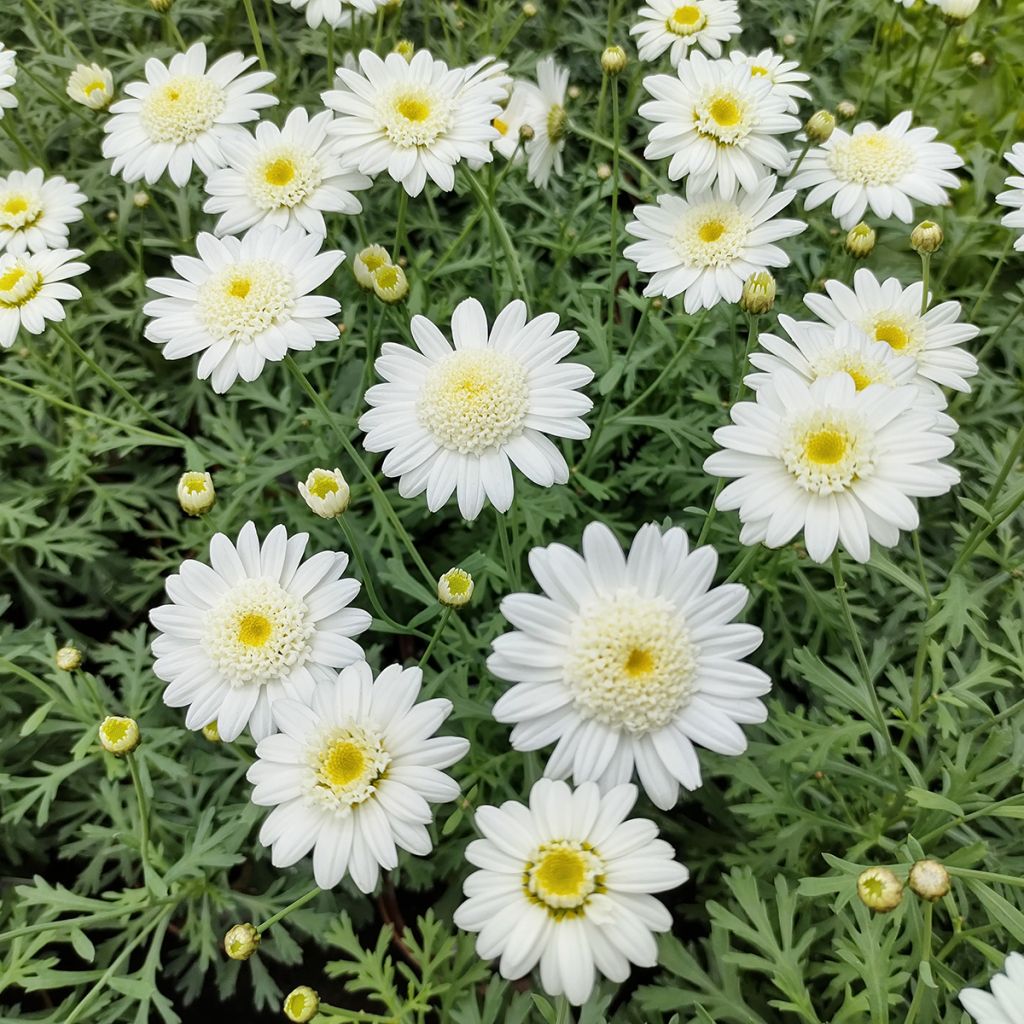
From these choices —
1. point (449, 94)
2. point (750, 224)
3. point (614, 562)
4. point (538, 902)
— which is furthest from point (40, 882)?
point (750, 224)

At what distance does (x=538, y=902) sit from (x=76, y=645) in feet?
5.37

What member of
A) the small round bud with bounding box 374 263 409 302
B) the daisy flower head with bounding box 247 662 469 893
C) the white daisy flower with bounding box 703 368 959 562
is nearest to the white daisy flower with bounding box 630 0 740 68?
the small round bud with bounding box 374 263 409 302

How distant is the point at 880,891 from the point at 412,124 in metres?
1.63

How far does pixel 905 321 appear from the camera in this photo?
1.60 m

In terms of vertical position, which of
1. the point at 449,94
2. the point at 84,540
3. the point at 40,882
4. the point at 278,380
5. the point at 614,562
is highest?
the point at 449,94

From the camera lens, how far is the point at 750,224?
1.63 metres

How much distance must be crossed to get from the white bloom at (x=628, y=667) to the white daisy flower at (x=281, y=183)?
1032 millimetres

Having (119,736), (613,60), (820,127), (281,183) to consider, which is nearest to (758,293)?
(820,127)

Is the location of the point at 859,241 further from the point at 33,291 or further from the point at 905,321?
the point at 33,291

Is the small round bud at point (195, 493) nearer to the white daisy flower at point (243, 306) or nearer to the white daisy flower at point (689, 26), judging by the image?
the white daisy flower at point (243, 306)

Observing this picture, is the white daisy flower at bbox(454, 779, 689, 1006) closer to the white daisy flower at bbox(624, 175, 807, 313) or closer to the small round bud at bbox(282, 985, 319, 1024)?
the small round bud at bbox(282, 985, 319, 1024)

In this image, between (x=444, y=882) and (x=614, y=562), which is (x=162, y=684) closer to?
(x=444, y=882)

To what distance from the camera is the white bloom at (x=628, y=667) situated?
1.09m

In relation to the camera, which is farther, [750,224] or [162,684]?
[162,684]
